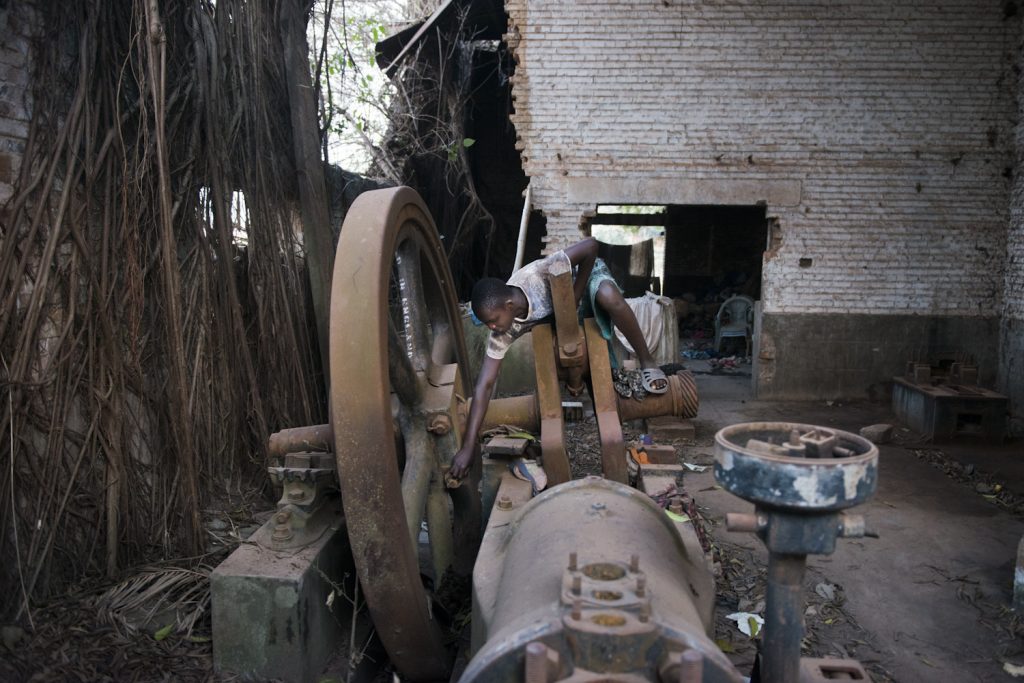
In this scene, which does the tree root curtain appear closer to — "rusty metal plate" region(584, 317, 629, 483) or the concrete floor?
"rusty metal plate" region(584, 317, 629, 483)

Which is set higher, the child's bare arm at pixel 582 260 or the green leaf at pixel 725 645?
the child's bare arm at pixel 582 260

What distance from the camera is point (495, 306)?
10.9 feet

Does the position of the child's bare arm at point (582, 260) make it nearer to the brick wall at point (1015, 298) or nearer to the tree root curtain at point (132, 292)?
the tree root curtain at point (132, 292)

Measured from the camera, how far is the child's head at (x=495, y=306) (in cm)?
331

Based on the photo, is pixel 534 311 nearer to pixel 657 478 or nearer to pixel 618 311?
pixel 618 311

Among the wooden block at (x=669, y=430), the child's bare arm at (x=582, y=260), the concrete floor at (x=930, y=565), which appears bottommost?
the concrete floor at (x=930, y=565)

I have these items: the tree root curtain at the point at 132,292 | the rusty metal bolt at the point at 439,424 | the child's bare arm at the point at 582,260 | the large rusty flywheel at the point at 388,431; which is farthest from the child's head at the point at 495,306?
the tree root curtain at the point at 132,292

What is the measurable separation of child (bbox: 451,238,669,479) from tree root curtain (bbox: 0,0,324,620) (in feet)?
4.84

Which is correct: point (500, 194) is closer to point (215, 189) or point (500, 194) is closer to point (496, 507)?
point (215, 189)

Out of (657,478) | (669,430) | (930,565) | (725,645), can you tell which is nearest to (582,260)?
(657,478)

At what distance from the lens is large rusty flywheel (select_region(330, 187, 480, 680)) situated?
2.30 m

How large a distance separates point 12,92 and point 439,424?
2.41 m

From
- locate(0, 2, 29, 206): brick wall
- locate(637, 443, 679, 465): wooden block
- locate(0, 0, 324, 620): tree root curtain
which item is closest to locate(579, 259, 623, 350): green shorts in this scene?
locate(637, 443, 679, 465): wooden block

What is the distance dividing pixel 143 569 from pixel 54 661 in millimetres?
548
